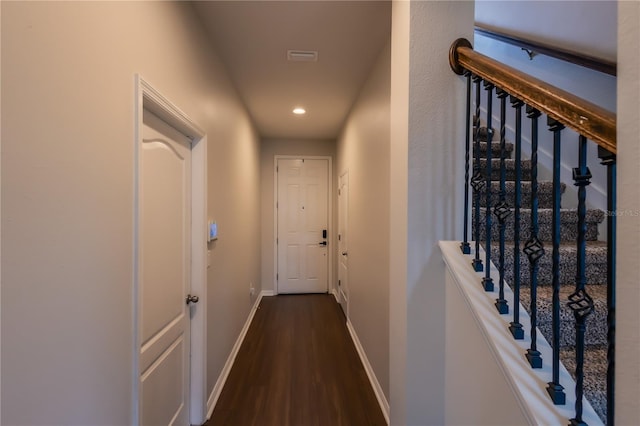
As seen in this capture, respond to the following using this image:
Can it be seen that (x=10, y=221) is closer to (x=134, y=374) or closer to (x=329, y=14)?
(x=134, y=374)

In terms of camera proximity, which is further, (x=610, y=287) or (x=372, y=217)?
(x=372, y=217)

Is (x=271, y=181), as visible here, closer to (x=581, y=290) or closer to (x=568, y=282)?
(x=568, y=282)

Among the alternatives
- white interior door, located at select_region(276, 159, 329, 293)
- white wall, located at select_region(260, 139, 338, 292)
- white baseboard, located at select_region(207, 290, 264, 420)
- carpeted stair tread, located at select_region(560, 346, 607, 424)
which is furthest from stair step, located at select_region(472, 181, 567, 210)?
white interior door, located at select_region(276, 159, 329, 293)

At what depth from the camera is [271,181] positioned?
4.56 metres

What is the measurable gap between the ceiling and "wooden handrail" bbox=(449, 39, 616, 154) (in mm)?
1011

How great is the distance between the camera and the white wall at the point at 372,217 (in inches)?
76.5

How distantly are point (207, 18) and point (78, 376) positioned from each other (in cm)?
201

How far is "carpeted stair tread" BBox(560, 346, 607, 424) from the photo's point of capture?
770 millimetres

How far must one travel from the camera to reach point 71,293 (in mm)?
772

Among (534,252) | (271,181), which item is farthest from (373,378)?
(271,181)

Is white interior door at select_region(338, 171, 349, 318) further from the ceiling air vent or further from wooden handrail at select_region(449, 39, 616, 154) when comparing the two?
wooden handrail at select_region(449, 39, 616, 154)

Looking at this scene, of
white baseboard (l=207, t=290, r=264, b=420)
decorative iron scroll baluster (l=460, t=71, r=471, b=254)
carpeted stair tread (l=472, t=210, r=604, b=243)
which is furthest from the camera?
white baseboard (l=207, t=290, r=264, b=420)

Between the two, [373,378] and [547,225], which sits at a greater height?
[547,225]

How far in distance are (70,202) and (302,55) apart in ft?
6.39
